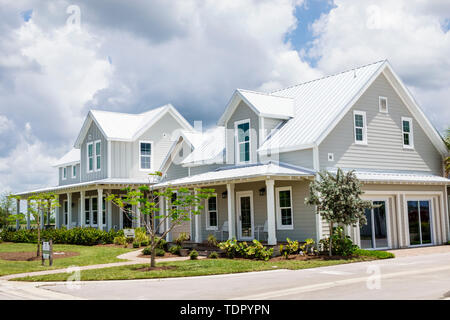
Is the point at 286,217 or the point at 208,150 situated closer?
the point at 286,217

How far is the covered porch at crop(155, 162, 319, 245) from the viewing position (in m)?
19.5

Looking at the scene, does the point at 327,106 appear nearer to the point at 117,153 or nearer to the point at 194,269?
the point at 194,269

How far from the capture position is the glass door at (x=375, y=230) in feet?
69.7

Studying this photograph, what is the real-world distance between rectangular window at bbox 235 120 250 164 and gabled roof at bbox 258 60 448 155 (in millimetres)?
1250

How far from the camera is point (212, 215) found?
25.4 metres

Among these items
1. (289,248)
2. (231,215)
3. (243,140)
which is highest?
(243,140)

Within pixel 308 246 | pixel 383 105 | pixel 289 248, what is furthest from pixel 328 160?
pixel 383 105

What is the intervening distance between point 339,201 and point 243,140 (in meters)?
7.25

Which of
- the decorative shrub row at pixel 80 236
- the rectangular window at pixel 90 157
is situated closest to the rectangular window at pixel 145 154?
the rectangular window at pixel 90 157

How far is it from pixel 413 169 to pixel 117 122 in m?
20.3

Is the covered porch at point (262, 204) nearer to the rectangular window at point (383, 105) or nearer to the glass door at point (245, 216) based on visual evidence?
the glass door at point (245, 216)

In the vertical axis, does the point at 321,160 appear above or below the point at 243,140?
below

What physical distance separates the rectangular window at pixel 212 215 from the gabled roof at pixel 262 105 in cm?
397

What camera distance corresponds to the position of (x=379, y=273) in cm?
1395
